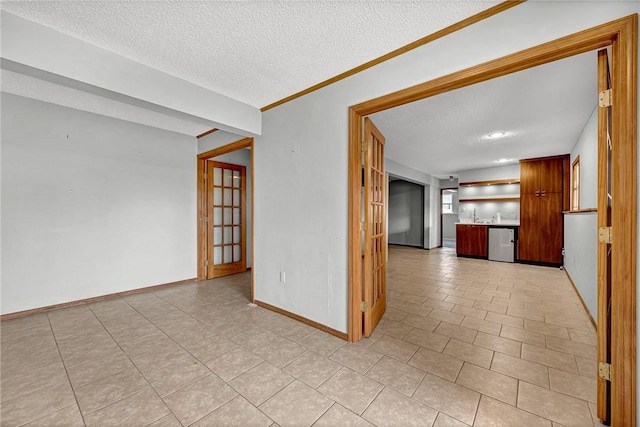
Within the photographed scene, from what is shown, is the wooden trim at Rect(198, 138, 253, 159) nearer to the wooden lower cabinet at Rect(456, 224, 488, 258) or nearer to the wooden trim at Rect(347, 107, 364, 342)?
the wooden trim at Rect(347, 107, 364, 342)

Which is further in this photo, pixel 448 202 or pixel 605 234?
pixel 448 202

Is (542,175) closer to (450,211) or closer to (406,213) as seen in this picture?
(406,213)

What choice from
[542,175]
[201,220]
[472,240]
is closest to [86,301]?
[201,220]

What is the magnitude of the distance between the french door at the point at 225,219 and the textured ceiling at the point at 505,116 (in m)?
3.00

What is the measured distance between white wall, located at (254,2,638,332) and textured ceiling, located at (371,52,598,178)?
1.06 metres

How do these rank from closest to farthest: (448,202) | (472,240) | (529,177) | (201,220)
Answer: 1. (201,220)
2. (529,177)
3. (472,240)
4. (448,202)

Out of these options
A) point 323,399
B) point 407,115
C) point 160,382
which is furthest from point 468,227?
point 160,382

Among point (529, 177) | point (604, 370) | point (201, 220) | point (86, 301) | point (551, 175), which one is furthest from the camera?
point (529, 177)

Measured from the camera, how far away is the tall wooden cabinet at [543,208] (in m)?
5.64

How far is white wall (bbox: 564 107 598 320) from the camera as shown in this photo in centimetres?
284

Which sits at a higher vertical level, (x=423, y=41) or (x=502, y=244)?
(x=423, y=41)

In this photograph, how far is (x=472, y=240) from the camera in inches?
275

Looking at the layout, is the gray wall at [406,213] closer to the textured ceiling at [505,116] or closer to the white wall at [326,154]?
the textured ceiling at [505,116]

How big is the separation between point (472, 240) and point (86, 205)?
26.7 ft
